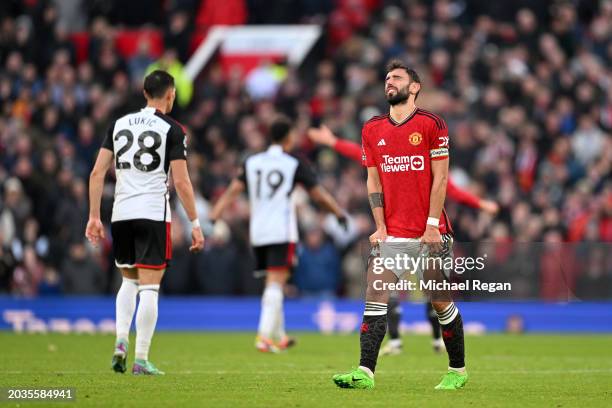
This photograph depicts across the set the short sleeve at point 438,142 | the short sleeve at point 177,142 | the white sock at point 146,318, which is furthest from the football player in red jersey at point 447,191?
the short sleeve at point 438,142

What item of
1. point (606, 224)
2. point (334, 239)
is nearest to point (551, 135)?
point (606, 224)

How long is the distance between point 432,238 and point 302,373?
2736mm

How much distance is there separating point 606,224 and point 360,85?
6123 millimetres

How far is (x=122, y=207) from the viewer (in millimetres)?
12023

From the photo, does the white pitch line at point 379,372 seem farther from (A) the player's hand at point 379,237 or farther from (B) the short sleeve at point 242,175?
(B) the short sleeve at point 242,175

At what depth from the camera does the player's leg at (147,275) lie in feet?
39.0

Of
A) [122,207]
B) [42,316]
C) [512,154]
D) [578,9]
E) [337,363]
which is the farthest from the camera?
[578,9]

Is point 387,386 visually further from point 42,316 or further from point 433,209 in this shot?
point 42,316

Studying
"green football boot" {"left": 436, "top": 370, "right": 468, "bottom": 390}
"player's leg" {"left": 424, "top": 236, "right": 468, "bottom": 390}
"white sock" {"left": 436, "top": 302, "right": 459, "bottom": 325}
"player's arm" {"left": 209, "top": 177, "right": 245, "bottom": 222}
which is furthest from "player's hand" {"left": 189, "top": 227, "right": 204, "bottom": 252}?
"player's arm" {"left": 209, "top": 177, "right": 245, "bottom": 222}

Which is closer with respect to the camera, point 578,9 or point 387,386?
point 387,386

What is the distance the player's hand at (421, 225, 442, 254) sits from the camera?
1041 centimetres

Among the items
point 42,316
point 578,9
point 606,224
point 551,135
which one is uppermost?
point 578,9

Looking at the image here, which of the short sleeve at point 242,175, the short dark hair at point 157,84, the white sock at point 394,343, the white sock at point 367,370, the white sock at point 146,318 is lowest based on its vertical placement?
the white sock at point 394,343

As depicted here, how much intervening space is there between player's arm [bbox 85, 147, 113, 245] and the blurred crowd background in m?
9.09
